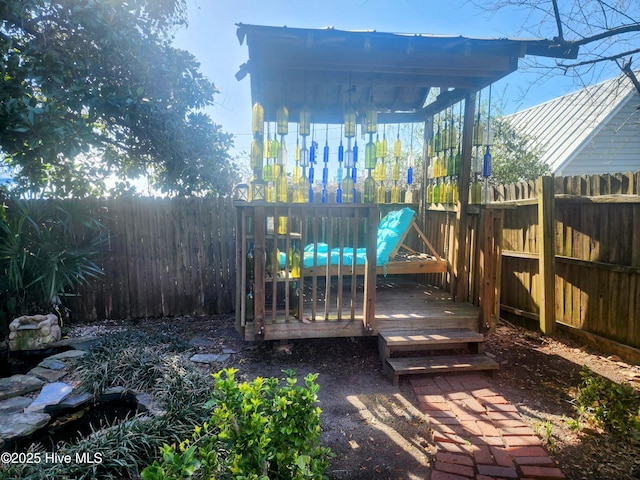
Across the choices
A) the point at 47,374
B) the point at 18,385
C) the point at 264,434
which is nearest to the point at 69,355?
the point at 47,374

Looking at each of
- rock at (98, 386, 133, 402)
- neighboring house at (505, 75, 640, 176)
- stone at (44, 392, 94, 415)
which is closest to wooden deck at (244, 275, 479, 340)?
rock at (98, 386, 133, 402)

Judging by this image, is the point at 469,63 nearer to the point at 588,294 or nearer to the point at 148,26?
the point at 588,294

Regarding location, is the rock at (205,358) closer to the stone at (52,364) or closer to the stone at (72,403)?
the stone at (72,403)

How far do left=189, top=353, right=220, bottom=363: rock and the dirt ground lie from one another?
0.41 feet

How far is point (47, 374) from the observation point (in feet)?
10.0

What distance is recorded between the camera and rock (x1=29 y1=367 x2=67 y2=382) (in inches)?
118

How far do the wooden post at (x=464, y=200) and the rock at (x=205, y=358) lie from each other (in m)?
2.51

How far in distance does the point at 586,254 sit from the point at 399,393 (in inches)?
94.5

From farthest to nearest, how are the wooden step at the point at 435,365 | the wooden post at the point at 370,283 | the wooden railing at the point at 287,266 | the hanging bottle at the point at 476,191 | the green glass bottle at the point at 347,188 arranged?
1. the hanging bottle at the point at 476,191
2. the green glass bottle at the point at 347,188
3. the wooden post at the point at 370,283
4. the wooden railing at the point at 287,266
5. the wooden step at the point at 435,365

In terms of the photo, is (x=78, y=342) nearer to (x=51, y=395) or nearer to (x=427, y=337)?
(x=51, y=395)

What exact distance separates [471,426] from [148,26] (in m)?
5.64

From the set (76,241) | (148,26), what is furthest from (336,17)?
(76,241)

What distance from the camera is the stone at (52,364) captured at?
3.18 metres

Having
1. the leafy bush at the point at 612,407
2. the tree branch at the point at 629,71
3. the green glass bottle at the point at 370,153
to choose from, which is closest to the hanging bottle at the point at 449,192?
the green glass bottle at the point at 370,153
